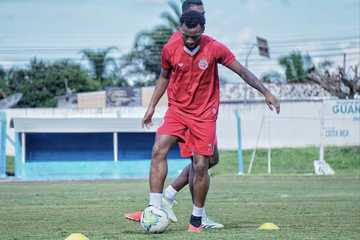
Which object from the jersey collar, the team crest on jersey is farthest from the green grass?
the jersey collar

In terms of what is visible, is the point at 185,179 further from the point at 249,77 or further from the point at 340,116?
the point at 340,116

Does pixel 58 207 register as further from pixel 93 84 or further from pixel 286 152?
pixel 93 84

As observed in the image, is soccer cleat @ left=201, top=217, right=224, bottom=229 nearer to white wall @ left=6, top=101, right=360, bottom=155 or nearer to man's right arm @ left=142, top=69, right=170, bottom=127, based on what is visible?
man's right arm @ left=142, top=69, right=170, bottom=127

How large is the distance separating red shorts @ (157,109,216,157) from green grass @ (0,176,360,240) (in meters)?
0.91

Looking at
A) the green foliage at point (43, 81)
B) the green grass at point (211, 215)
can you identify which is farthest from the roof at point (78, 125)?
the green foliage at point (43, 81)

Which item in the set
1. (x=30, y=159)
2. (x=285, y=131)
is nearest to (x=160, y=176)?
(x=30, y=159)

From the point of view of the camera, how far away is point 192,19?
9625 mm

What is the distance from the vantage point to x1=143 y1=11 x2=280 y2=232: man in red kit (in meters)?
9.75

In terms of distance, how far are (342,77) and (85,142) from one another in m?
21.5

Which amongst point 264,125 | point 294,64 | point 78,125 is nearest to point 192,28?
point 78,125

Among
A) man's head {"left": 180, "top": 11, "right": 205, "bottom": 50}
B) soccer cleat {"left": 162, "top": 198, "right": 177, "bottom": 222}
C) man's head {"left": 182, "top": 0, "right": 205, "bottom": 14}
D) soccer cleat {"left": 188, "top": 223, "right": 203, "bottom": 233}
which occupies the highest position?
man's head {"left": 182, "top": 0, "right": 205, "bottom": 14}

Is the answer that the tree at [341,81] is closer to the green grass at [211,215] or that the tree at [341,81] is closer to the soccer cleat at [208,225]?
the green grass at [211,215]

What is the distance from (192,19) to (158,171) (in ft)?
5.48

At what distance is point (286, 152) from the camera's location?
4556cm
